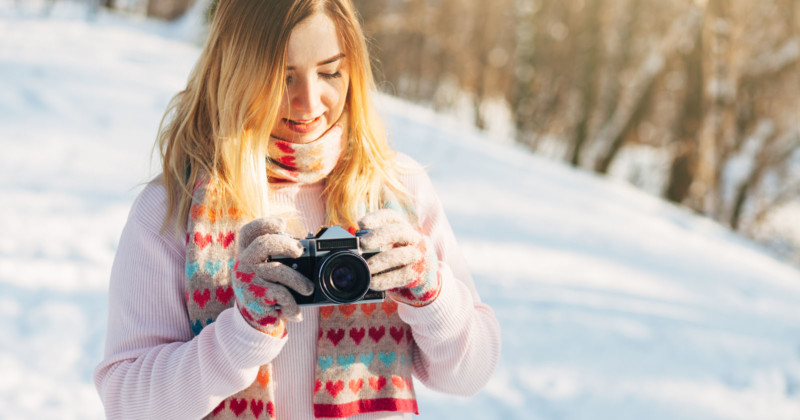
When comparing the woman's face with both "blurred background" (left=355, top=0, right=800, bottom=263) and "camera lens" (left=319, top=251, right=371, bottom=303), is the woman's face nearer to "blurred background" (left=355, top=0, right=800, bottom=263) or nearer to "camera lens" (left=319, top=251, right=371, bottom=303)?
"camera lens" (left=319, top=251, right=371, bottom=303)

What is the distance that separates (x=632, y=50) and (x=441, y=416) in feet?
39.4

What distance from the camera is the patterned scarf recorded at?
128cm

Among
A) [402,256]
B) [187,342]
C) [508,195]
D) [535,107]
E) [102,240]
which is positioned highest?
[402,256]

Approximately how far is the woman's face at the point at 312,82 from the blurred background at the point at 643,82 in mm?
9125

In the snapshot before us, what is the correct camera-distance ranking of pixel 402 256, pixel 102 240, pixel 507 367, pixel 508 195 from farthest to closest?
1. pixel 508 195
2. pixel 102 240
3. pixel 507 367
4. pixel 402 256

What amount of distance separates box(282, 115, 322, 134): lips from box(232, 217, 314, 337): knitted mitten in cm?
29

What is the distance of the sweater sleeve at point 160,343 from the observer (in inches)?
45.8

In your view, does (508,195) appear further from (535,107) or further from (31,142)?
(535,107)

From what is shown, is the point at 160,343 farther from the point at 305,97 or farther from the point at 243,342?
the point at 305,97

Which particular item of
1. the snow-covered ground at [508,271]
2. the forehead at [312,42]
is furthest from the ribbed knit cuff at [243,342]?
the snow-covered ground at [508,271]

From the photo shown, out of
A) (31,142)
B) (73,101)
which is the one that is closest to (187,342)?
(31,142)

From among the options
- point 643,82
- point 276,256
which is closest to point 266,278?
point 276,256

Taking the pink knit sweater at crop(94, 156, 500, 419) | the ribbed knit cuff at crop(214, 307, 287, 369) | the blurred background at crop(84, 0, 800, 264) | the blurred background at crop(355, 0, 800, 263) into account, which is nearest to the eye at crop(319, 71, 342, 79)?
the pink knit sweater at crop(94, 156, 500, 419)

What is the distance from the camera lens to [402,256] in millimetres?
1161
